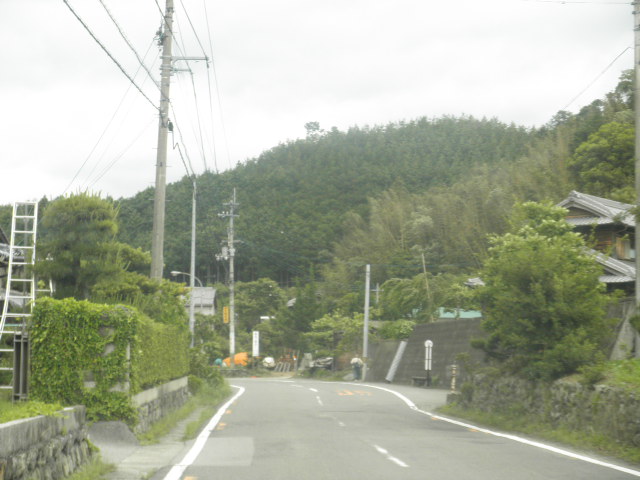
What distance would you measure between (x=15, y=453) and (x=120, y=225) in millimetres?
10081

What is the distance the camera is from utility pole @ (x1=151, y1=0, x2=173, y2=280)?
21984 mm

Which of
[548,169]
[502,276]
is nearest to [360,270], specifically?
[548,169]

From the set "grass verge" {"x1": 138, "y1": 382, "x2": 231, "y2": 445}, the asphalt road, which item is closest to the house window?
the asphalt road

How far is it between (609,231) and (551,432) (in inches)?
811

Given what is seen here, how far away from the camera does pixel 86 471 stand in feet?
33.0

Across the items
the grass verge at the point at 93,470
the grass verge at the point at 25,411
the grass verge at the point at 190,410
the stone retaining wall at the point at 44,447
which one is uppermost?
the grass verge at the point at 25,411

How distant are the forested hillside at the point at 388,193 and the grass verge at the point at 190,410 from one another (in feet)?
61.3

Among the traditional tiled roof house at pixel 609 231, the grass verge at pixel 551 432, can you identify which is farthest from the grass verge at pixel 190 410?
the traditional tiled roof house at pixel 609 231

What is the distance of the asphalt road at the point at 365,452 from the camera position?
10742 millimetres

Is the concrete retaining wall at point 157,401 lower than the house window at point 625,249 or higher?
lower

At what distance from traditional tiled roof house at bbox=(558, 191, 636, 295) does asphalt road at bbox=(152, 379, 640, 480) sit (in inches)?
588

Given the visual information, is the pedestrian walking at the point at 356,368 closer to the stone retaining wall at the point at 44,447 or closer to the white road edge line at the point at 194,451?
the white road edge line at the point at 194,451

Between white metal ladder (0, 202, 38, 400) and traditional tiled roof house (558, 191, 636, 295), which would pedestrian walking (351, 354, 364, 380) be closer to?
traditional tiled roof house (558, 191, 636, 295)

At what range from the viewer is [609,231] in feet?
113
